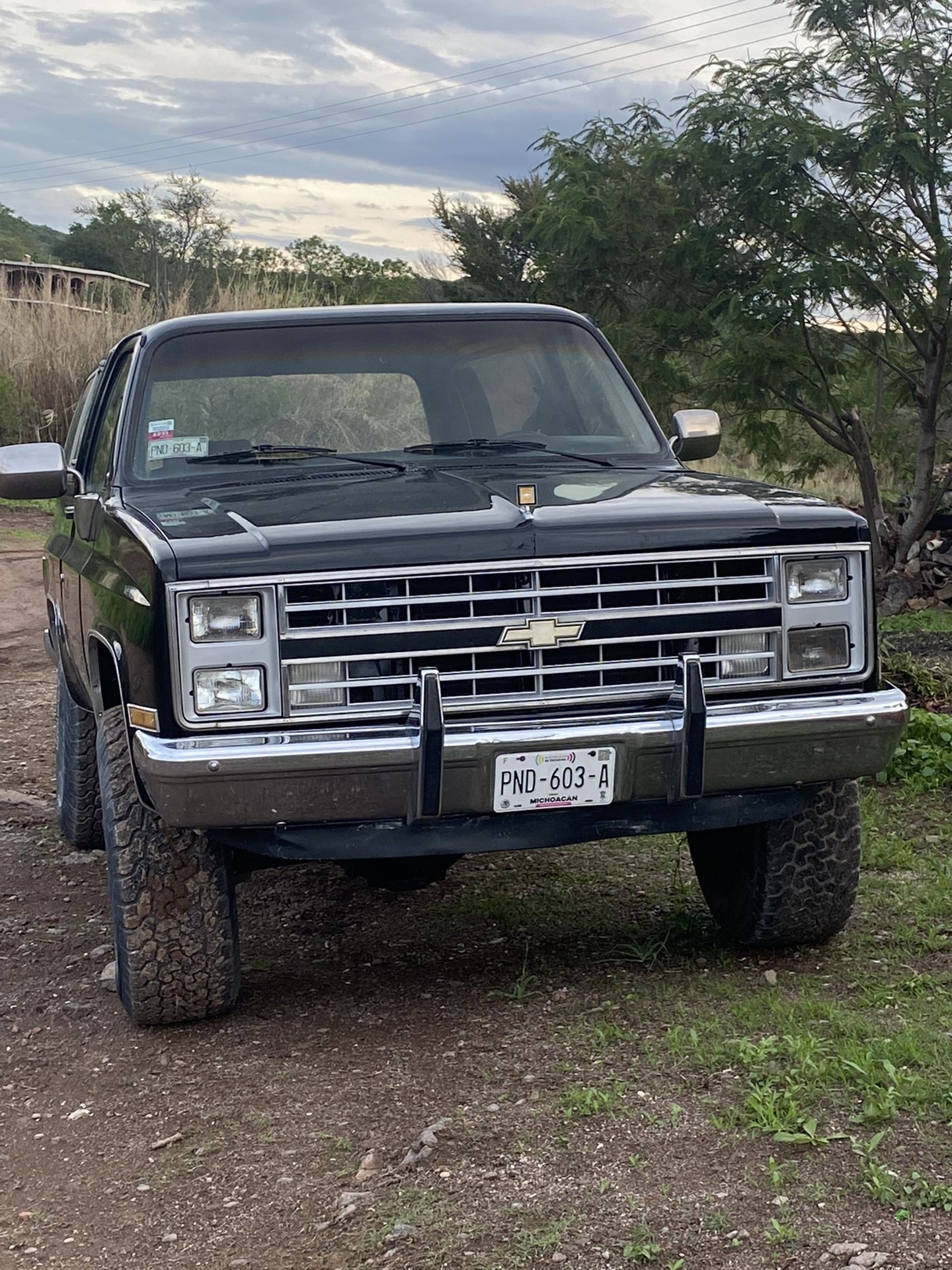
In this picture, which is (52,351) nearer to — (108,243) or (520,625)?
(520,625)

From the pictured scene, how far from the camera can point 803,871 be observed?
4.12 meters

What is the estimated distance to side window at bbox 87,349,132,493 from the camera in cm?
489

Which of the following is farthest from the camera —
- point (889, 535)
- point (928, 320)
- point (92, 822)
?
point (889, 535)

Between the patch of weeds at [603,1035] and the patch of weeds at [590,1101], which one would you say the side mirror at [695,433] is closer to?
the patch of weeds at [603,1035]

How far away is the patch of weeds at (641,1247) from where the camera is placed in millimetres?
2635

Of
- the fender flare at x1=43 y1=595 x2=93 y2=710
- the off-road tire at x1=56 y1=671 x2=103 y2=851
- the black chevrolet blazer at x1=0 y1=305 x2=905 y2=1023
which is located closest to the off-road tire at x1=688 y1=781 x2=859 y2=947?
the black chevrolet blazer at x1=0 y1=305 x2=905 y2=1023

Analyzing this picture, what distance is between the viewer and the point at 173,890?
376 centimetres

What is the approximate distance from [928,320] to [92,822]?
7.67 m

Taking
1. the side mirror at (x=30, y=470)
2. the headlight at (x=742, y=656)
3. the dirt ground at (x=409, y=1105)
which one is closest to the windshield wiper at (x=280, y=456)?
the side mirror at (x=30, y=470)

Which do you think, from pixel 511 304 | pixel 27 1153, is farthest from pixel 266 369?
pixel 27 1153

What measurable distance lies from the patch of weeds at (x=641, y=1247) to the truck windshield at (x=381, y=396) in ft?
8.25

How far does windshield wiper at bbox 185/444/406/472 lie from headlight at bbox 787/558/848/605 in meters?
1.35

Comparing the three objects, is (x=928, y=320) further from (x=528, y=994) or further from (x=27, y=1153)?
(x=27, y=1153)

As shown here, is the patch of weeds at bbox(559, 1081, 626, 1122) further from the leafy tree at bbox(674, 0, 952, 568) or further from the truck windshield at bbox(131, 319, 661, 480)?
the leafy tree at bbox(674, 0, 952, 568)
